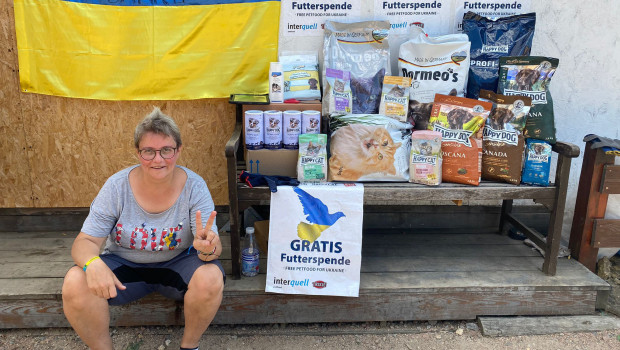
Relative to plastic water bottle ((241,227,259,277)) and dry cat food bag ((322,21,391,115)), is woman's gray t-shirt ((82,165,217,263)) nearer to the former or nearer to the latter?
plastic water bottle ((241,227,259,277))

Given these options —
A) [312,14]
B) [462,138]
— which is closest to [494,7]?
[462,138]

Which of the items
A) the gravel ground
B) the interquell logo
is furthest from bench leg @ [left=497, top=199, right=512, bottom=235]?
the interquell logo

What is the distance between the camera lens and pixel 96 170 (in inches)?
143

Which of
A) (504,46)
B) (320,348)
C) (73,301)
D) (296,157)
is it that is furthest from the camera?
(504,46)

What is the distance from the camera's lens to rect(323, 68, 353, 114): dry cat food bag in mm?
3162

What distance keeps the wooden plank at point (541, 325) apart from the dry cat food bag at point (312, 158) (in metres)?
1.36

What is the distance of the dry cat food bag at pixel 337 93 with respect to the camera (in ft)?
10.4

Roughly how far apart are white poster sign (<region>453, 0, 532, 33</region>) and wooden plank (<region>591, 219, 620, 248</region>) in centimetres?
155

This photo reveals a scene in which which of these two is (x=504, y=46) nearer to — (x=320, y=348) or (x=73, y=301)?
(x=320, y=348)

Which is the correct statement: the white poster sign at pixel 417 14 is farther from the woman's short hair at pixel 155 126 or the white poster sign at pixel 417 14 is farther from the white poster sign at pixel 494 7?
the woman's short hair at pixel 155 126

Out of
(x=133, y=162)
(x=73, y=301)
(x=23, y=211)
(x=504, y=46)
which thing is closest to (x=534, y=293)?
(x=504, y=46)

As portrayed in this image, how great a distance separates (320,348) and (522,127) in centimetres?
182

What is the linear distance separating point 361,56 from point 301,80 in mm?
452

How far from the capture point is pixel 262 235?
129 inches
